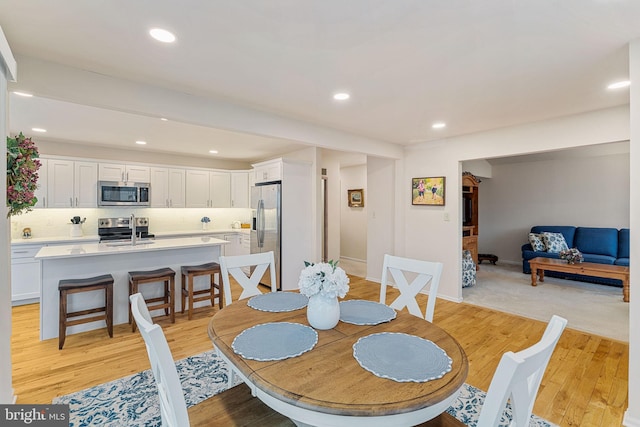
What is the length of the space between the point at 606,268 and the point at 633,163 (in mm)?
3994

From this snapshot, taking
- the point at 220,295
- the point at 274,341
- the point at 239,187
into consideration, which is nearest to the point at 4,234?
the point at 274,341

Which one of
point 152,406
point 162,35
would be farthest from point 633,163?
point 152,406

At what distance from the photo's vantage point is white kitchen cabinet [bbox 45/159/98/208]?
15.2ft

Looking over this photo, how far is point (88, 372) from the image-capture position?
246 centimetres

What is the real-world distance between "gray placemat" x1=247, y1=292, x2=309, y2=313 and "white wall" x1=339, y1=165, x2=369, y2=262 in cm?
534

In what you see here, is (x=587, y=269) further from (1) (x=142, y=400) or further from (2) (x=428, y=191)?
(1) (x=142, y=400)

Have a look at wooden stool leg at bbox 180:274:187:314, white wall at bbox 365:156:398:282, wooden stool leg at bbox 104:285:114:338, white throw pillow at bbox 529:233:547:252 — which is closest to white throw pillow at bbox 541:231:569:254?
white throw pillow at bbox 529:233:547:252

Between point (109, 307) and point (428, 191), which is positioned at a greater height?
point (428, 191)

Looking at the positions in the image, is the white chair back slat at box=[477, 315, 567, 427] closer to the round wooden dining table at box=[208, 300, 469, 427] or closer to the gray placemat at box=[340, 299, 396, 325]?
the round wooden dining table at box=[208, 300, 469, 427]

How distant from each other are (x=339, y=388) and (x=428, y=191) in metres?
4.19

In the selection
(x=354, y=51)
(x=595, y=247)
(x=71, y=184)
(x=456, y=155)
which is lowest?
(x=595, y=247)

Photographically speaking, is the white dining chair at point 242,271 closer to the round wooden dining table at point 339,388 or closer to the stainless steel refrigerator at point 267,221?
the round wooden dining table at point 339,388

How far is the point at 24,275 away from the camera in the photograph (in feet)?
13.6

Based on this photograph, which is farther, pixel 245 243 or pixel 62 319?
pixel 245 243
